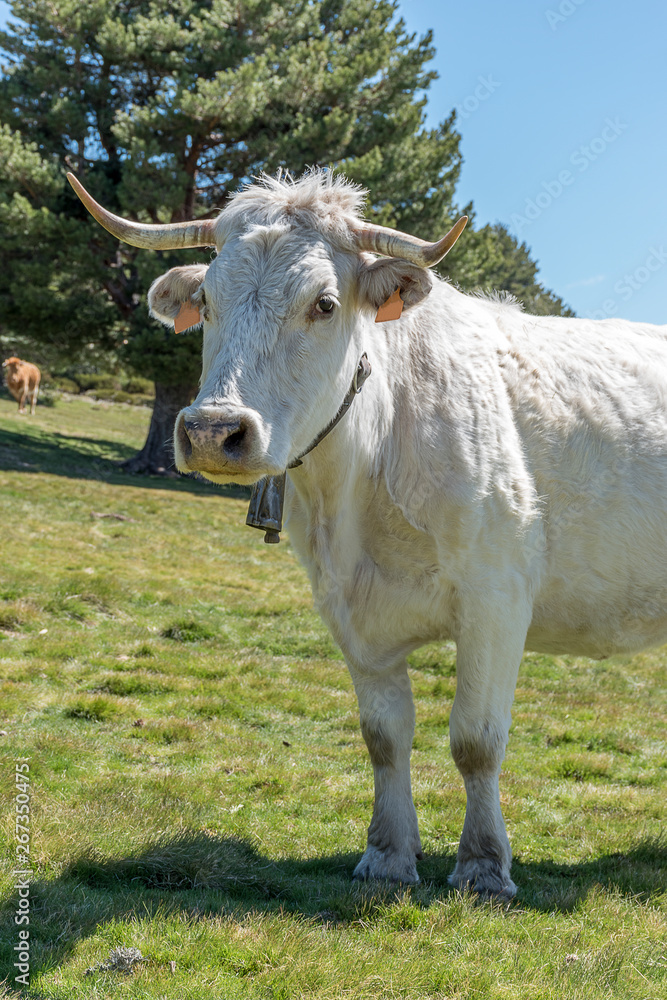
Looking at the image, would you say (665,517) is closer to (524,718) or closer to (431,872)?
(431,872)

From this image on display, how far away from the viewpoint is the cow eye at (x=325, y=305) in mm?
3693

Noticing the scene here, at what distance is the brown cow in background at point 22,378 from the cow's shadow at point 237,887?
88.5 feet

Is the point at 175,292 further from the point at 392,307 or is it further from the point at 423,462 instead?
the point at 423,462

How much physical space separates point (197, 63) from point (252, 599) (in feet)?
58.4

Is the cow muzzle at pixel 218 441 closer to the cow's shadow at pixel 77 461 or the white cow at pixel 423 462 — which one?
the white cow at pixel 423 462

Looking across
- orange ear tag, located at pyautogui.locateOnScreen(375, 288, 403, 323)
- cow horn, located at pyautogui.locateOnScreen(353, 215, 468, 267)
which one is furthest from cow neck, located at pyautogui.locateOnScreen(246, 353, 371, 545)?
cow horn, located at pyautogui.locateOnScreen(353, 215, 468, 267)

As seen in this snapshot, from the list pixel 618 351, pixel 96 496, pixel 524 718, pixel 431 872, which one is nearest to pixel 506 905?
pixel 431 872

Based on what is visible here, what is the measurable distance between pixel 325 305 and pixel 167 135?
2134cm

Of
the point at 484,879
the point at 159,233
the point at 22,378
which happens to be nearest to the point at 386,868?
the point at 484,879

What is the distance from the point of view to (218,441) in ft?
10.3

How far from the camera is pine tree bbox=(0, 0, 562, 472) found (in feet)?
70.2

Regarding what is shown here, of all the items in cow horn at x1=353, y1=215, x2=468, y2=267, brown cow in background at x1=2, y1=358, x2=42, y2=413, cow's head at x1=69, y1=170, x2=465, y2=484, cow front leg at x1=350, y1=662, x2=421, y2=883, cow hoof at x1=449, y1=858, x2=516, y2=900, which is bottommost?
cow hoof at x1=449, y1=858, x2=516, y2=900

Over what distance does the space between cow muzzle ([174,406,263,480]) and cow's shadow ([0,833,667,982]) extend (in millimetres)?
1857

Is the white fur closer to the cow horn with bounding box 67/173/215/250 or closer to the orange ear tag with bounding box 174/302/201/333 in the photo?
the cow horn with bounding box 67/173/215/250
